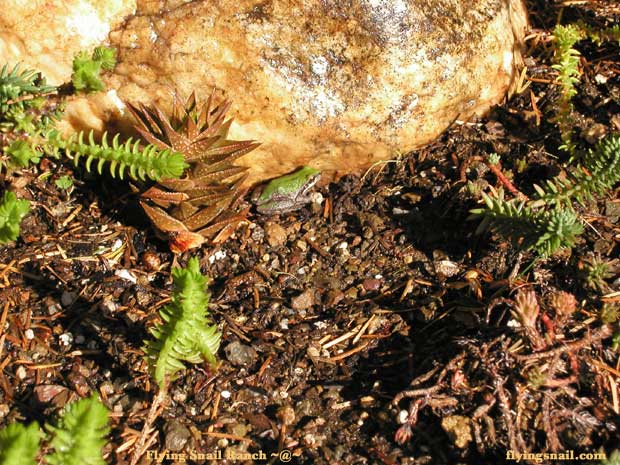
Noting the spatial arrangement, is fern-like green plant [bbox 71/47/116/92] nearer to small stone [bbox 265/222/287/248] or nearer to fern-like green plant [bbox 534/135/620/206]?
small stone [bbox 265/222/287/248]

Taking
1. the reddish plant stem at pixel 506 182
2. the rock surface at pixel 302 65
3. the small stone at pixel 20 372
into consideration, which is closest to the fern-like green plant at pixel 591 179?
the reddish plant stem at pixel 506 182

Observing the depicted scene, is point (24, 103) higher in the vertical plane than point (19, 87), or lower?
lower

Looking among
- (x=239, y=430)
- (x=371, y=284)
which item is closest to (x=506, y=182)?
(x=371, y=284)

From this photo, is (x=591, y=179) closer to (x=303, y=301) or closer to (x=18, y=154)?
(x=303, y=301)

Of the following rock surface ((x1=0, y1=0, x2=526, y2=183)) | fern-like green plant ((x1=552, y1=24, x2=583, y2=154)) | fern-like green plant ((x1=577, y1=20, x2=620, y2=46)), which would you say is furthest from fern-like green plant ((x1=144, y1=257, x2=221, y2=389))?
fern-like green plant ((x1=577, y1=20, x2=620, y2=46))

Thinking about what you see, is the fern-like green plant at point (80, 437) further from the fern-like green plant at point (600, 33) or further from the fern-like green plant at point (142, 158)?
the fern-like green plant at point (600, 33)

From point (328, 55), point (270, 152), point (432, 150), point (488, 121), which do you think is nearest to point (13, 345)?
point (270, 152)
